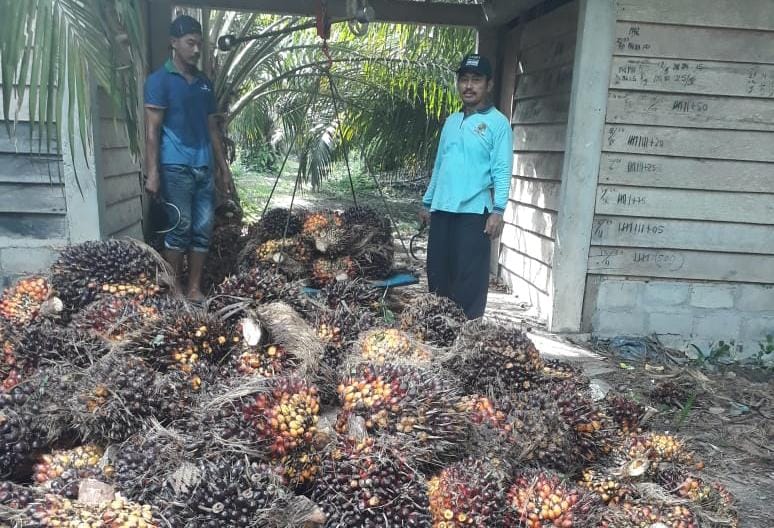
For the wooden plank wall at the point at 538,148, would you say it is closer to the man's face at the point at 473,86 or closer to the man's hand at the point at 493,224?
the man's hand at the point at 493,224

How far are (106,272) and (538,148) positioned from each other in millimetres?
4232

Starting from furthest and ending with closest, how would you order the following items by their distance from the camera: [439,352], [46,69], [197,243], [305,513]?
[197,243]
[439,352]
[46,69]
[305,513]

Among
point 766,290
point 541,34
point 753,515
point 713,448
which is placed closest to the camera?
point 753,515

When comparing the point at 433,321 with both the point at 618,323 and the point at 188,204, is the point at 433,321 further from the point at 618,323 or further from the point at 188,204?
the point at 618,323

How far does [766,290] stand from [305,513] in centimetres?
461

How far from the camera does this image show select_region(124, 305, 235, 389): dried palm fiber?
6.21ft

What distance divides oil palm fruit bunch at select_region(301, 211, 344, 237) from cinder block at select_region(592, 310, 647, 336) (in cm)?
228

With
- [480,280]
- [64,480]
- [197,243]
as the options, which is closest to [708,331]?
[480,280]

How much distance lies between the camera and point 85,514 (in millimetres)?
1310

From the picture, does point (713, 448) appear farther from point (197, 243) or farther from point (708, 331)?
point (197, 243)

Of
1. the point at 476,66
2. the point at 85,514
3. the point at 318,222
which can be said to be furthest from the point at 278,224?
the point at 85,514

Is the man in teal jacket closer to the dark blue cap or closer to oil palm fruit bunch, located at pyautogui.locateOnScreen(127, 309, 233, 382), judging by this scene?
the dark blue cap

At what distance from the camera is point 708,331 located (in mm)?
4695

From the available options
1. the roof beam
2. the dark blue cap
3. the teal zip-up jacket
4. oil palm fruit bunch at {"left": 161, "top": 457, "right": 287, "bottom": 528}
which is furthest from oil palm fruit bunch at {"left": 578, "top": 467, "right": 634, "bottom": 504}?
the roof beam
